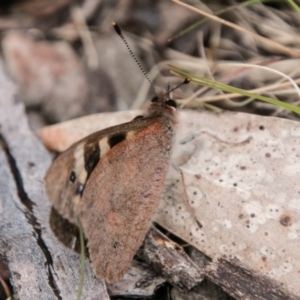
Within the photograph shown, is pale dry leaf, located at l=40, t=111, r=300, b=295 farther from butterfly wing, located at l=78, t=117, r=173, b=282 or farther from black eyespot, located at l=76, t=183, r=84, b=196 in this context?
black eyespot, located at l=76, t=183, r=84, b=196

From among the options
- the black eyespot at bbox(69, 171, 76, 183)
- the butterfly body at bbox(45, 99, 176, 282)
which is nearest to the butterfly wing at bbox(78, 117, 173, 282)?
the butterfly body at bbox(45, 99, 176, 282)

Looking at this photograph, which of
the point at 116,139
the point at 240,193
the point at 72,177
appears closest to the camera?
the point at 240,193

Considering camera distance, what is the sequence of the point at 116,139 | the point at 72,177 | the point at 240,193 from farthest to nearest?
the point at 72,177, the point at 116,139, the point at 240,193

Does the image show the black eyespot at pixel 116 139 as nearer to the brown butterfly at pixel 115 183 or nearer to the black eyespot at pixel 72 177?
the brown butterfly at pixel 115 183

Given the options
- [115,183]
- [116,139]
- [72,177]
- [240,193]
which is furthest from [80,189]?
[240,193]

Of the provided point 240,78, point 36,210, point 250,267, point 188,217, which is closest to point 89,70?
point 240,78

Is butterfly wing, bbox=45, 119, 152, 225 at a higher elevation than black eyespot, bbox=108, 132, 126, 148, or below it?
below

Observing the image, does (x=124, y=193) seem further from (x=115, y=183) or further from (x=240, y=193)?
(x=240, y=193)

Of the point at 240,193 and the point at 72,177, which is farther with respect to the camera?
the point at 72,177
